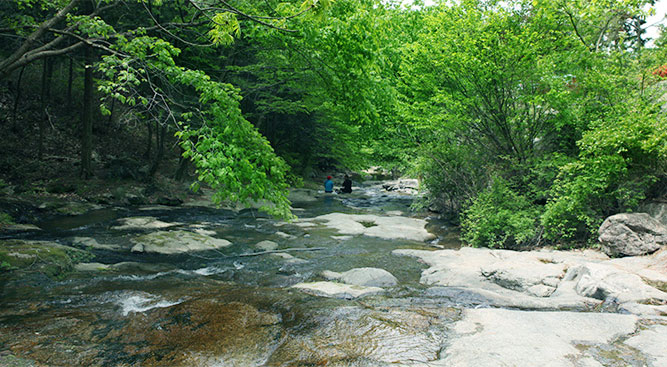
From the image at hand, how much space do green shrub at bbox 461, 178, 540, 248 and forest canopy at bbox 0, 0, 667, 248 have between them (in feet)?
0.16

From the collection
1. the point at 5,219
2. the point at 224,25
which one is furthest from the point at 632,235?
the point at 5,219

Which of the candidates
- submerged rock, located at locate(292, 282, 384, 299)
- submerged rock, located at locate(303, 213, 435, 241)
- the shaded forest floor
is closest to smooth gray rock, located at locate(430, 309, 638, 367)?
submerged rock, located at locate(292, 282, 384, 299)

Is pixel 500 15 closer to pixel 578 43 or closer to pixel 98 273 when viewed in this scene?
pixel 578 43

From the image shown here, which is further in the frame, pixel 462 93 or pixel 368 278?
pixel 462 93

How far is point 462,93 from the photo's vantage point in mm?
12344

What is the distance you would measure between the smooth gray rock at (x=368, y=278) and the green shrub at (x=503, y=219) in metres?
4.64

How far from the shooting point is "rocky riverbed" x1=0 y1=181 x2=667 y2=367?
342 centimetres

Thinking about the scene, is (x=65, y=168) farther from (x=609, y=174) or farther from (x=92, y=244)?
(x=609, y=174)

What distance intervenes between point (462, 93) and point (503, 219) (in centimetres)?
441

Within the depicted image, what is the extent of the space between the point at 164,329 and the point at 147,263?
4329 mm

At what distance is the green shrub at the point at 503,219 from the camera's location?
10.0 meters

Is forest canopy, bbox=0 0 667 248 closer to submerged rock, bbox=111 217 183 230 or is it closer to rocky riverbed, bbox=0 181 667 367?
rocky riverbed, bbox=0 181 667 367

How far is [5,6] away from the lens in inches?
543

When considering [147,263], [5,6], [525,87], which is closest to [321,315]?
[147,263]
